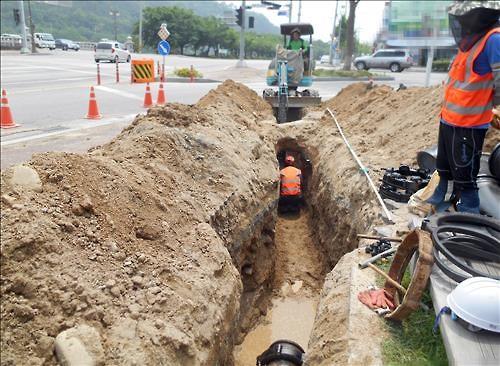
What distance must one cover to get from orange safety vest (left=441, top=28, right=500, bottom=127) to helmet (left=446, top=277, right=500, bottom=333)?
Result: 5.84ft

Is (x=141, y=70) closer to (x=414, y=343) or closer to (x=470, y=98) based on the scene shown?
(x=470, y=98)

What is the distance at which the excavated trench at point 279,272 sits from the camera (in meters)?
5.46

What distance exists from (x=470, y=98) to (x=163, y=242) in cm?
304

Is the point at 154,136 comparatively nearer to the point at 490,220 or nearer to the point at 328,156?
the point at 490,220

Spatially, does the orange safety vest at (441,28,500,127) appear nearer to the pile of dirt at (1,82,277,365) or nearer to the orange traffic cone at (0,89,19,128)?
the pile of dirt at (1,82,277,365)

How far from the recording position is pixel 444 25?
11.5 meters

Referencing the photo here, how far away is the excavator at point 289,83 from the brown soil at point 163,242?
5.32 meters

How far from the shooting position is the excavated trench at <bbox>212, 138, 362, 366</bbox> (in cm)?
546

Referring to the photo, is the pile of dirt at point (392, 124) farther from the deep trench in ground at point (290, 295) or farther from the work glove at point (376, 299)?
the work glove at point (376, 299)

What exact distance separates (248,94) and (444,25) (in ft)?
17.7

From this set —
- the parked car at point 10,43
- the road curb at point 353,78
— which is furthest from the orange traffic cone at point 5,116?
the parked car at point 10,43

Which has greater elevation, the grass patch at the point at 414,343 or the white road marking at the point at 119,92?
the white road marking at the point at 119,92

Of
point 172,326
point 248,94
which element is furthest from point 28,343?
point 248,94

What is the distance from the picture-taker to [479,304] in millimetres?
2699
